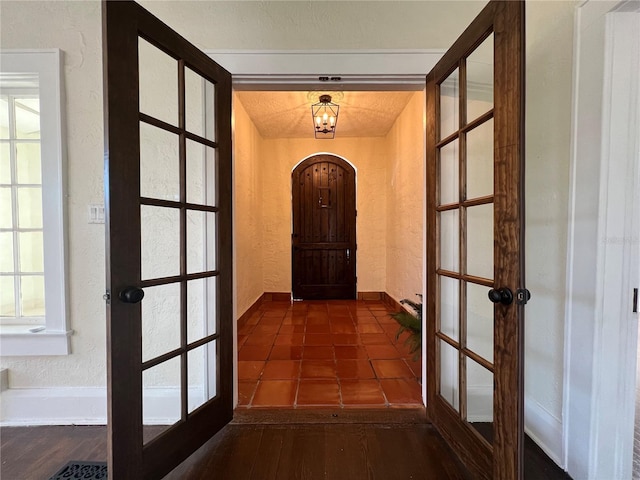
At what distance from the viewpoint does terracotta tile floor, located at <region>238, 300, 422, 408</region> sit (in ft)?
6.47

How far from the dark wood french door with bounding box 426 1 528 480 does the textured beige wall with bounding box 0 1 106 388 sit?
1.92m

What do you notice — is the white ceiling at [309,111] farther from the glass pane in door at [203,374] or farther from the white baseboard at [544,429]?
the white baseboard at [544,429]

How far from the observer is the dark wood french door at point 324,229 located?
4.87 meters

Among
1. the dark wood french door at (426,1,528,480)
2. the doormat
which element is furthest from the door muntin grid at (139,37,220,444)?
the dark wood french door at (426,1,528,480)

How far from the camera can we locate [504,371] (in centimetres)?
108

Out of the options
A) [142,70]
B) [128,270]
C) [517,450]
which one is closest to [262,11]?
[142,70]

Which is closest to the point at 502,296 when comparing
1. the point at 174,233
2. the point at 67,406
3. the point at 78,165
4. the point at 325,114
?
the point at 174,233

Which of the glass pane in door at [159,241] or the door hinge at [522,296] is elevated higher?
the glass pane in door at [159,241]

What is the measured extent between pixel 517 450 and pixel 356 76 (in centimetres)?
188

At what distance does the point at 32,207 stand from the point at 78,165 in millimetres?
448

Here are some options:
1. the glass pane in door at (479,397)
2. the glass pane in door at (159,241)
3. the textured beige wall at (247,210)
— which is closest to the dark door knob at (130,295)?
the glass pane in door at (159,241)

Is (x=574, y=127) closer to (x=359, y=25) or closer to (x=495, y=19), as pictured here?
(x=495, y=19)

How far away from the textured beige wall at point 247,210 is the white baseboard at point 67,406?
143cm

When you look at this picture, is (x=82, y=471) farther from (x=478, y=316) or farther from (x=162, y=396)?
(x=478, y=316)
